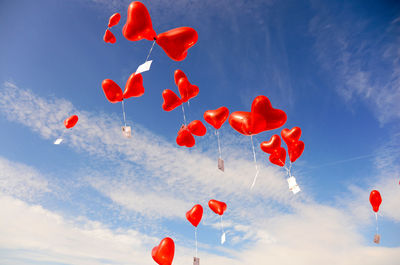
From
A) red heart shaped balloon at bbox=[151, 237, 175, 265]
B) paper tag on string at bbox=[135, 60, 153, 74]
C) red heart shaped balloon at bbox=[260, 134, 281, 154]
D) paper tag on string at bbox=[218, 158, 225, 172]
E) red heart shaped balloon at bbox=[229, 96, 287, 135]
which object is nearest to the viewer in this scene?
paper tag on string at bbox=[135, 60, 153, 74]

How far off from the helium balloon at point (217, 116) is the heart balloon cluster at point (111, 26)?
336 centimetres

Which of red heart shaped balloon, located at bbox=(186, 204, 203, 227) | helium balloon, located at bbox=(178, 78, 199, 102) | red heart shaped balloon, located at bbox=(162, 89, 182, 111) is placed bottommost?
red heart shaped balloon, located at bbox=(186, 204, 203, 227)

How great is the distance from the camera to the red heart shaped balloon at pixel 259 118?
15.0ft

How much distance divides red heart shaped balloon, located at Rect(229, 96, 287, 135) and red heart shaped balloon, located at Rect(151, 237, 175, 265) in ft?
10.2

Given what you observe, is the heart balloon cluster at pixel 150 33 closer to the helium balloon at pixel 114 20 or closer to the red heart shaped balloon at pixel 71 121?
the helium balloon at pixel 114 20

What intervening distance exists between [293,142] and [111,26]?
→ 18.3 ft

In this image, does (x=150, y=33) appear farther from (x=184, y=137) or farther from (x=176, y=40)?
(x=184, y=137)

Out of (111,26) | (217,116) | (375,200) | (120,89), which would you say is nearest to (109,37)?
(111,26)

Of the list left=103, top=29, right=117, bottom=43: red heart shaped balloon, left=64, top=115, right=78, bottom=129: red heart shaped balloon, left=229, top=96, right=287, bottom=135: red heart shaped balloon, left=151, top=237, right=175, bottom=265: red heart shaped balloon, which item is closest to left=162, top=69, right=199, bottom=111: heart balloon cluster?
left=229, top=96, right=287, bottom=135: red heart shaped balloon

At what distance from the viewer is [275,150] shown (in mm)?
5938

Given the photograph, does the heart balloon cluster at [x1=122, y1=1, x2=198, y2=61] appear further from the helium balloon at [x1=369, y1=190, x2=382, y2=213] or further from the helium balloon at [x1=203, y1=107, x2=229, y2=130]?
the helium balloon at [x1=369, y1=190, x2=382, y2=213]

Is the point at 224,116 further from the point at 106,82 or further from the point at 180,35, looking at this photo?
the point at 106,82

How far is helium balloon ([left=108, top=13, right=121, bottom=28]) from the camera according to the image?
5.96 meters

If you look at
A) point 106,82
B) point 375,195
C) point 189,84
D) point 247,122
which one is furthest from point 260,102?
point 375,195
